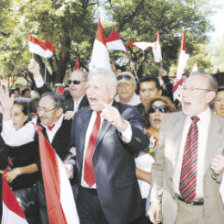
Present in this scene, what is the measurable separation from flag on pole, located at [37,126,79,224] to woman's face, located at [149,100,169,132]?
1.23 meters

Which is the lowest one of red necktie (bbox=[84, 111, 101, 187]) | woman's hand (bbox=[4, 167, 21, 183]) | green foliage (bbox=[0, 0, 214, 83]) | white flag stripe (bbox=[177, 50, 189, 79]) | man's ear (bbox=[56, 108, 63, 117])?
woman's hand (bbox=[4, 167, 21, 183])

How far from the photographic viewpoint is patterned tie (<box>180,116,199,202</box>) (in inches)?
84.5

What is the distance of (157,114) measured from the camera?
3.40 m

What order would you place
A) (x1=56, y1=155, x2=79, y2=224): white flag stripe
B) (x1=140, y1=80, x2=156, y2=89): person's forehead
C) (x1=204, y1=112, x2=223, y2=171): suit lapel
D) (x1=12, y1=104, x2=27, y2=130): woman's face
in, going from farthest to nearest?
(x1=140, y1=80, x2=156, y2=89): person's forehead → (x1=12, y1=104, x2=27, y2=130): woman's face → (x1=56, y1=155, x2=79, y2=224): white flag stripe → (x1=204, y1=112, x2=223, y2=171): suit lapel

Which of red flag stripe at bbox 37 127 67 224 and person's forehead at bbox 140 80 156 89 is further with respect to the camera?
person's forehead at bbox 140 80 156 89

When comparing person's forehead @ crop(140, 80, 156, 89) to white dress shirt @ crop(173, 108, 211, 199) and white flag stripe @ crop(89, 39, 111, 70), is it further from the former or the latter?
white dress shirt @ crop(173, 108, 211, 199)

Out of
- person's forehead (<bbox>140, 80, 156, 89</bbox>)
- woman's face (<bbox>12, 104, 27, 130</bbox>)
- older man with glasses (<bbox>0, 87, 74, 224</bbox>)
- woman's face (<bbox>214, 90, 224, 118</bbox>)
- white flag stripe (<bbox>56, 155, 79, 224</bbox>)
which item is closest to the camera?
white flag stripe (<bbox>56, 155, 79, 224</bbox>)

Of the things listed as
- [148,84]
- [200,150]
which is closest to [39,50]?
[148,84]

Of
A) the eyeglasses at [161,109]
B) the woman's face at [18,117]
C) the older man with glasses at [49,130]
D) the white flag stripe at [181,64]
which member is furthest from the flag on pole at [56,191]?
the white flag stripe at [181,64]

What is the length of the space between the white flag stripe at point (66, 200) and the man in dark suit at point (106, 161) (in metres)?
0.06

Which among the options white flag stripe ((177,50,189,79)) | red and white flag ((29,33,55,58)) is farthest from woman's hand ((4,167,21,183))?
red and white flag ((29,33,55,58))

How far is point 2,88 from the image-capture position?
9.92ft

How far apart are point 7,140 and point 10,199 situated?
2.07 ft

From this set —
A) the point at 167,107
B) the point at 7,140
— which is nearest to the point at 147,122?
the point at 167,107
